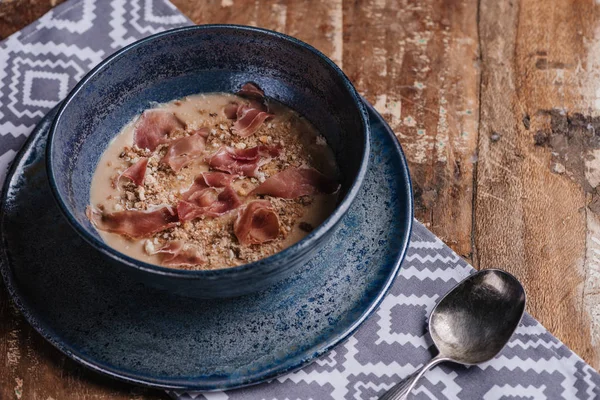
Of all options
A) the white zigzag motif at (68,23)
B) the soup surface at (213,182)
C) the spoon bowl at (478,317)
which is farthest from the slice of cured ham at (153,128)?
the spoon bowl at (478,317)

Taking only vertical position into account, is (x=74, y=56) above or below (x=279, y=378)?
above

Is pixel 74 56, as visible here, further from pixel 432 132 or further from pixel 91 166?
pixel 432 132

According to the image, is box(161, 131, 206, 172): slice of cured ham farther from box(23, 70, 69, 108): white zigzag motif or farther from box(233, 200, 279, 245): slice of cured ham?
box(23, 70, 69, 108): white zigzag motif

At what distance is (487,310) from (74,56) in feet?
3.10

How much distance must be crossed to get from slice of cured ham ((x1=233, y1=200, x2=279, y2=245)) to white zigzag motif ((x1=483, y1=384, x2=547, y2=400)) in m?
0.40

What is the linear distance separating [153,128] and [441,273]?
0.56m

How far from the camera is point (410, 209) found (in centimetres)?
113

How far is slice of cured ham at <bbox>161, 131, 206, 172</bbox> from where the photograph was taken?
3.89 ft

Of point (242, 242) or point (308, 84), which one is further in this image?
point (308, 84)

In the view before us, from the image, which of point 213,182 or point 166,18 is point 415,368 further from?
point 166,18

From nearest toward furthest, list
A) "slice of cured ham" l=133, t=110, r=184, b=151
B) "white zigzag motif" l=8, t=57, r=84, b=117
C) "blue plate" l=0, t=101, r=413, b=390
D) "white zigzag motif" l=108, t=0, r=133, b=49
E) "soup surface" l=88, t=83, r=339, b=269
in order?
"blue plate" l=0, t=101, r=413, b=390 < "soup surface" l=88, t=83, r=339, b=269 < "slice of cured ham" l=133, t=110, r=184, b=151 < "white zigzag motif" l=8, t=57, r=84, b=117 < "white zigzag motif" l=108, t=0, r=133, b=49

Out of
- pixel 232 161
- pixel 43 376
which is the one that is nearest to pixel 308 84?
pixel 232 161

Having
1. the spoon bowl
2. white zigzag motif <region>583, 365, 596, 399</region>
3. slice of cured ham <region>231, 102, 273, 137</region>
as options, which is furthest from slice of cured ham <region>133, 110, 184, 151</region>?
white zigzag motif <region>583, 365, 596, 399</region>

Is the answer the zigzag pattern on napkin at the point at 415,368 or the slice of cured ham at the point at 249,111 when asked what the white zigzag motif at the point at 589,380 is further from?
the slice of cured ham at the point at 249,111
